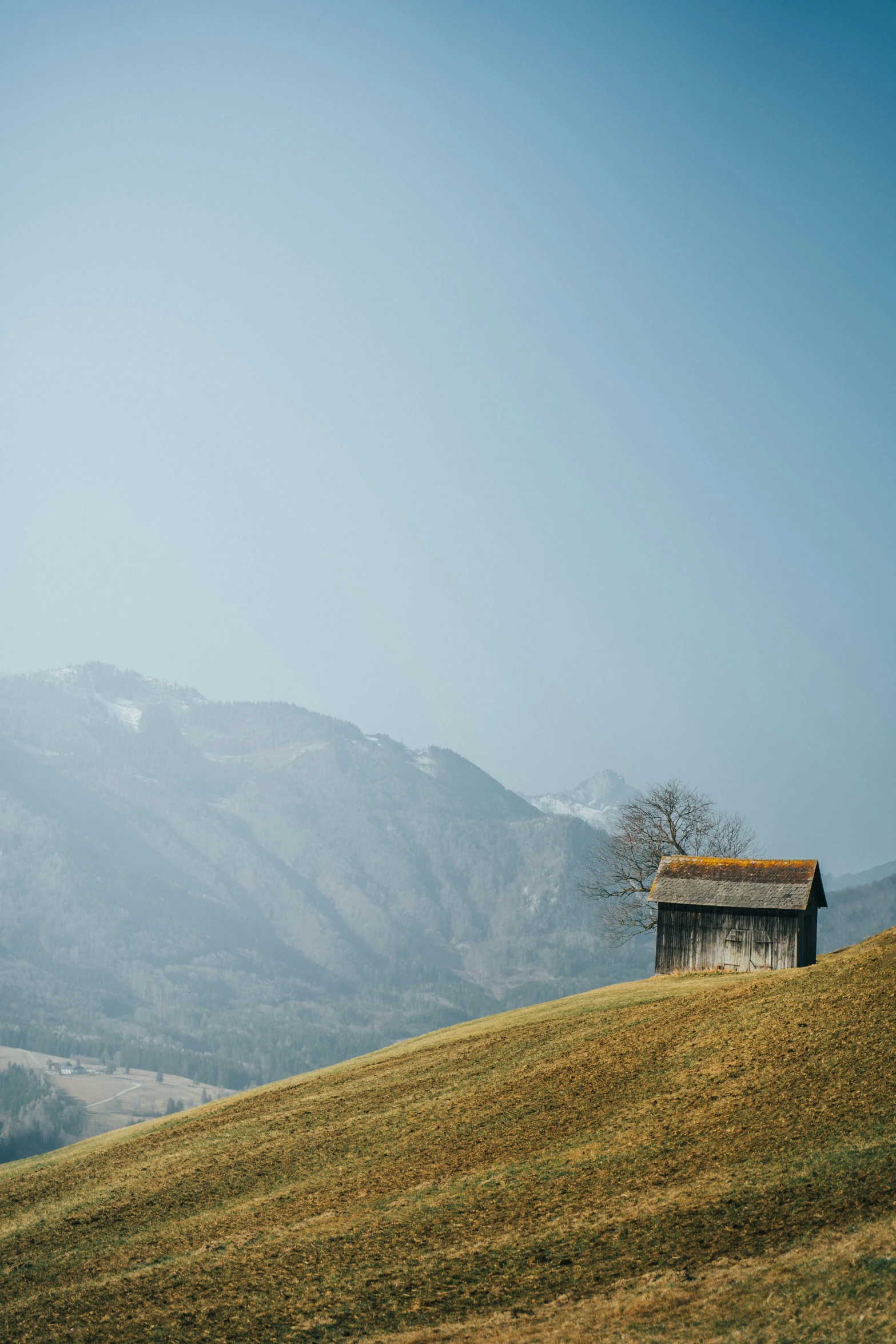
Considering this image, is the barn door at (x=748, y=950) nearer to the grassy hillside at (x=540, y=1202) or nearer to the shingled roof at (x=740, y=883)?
the shingled roof at (x=740, y=883)

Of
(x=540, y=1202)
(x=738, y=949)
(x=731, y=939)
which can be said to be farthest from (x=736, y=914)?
(x=540, y=1202)

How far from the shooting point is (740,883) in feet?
169

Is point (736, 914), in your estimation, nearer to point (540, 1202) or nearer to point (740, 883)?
point (740, 883)

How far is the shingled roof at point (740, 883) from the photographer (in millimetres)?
50281

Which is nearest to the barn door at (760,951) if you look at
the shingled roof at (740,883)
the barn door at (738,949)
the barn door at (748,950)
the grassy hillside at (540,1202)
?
the barn door at (748,950)

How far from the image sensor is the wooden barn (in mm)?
49688

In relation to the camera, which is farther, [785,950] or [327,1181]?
[785,950]

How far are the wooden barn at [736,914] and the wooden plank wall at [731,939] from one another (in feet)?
0.10

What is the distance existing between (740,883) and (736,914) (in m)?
1.76

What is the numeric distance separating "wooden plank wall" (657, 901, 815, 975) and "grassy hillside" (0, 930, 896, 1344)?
51.5ft

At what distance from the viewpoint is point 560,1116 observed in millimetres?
25297

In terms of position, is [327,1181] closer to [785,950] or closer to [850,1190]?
[850,1190]

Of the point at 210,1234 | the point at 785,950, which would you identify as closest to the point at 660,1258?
the point at 210,1234

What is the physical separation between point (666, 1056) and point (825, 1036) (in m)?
4.70
